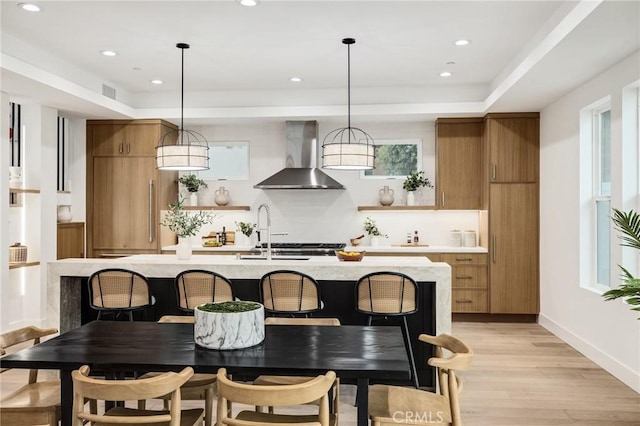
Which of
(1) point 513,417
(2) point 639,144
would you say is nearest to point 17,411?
(1) point 513,417

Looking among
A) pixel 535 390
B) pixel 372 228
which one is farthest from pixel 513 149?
pixel 535 390

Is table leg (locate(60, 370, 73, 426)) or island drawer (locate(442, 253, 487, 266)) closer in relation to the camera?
table leg (locate(60, 370, 73, 426))

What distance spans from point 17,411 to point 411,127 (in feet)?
19.7

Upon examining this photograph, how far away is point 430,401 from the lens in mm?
2584

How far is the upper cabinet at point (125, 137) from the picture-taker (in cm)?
705

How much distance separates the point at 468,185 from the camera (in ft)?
22.9

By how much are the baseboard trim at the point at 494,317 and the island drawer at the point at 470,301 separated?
134 millimetres

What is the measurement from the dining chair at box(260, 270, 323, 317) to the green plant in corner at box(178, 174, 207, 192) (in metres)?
3.85

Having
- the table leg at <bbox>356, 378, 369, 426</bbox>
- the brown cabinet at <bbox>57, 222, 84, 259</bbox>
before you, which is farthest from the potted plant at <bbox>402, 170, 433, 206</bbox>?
the table leg at <bbox>356, 378, 369, 426</bbox>

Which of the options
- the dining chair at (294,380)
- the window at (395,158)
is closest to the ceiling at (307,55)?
the window at (395,158)

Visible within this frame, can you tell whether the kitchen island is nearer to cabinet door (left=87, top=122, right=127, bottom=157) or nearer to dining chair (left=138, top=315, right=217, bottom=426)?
dining chair (left=138, top=315, right=217, bottom=426)

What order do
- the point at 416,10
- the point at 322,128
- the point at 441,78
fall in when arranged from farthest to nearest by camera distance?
the point at 322,128 → the point at 441,78 → the point at 416,10

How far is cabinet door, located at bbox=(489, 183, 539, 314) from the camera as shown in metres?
6.57

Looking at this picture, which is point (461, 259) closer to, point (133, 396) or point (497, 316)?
point (497, 316)
